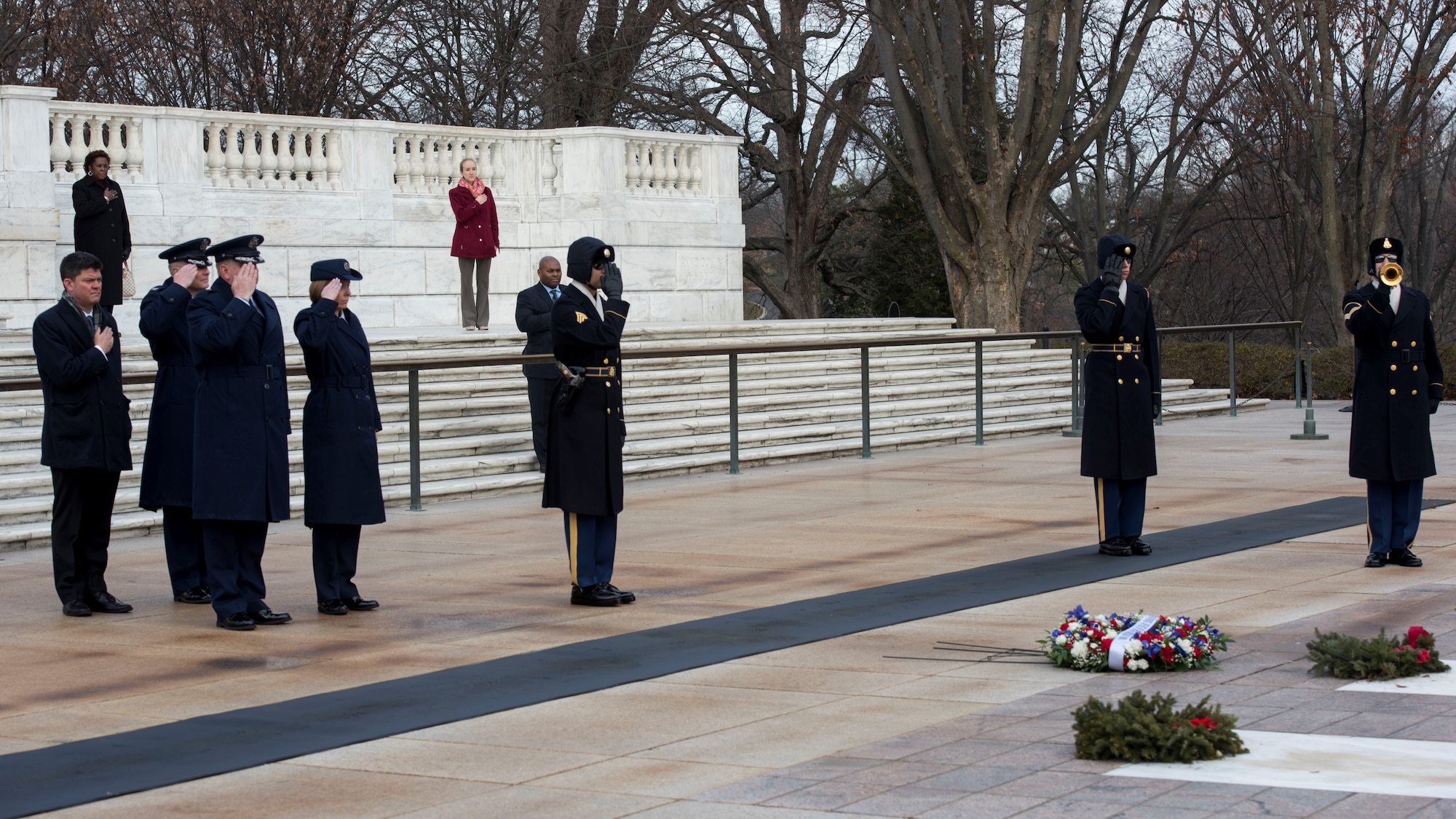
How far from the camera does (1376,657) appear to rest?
6.77 meters

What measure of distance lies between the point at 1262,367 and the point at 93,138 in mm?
17392

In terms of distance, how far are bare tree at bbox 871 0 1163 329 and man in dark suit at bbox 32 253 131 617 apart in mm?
18148

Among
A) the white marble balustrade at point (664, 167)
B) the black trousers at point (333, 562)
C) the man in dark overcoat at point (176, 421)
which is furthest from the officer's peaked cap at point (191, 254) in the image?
the white marble balustrade at point (664, 167)

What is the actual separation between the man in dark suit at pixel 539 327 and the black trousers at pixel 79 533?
5.15 meters

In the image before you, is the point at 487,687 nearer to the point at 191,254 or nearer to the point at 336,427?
the point at 336,427

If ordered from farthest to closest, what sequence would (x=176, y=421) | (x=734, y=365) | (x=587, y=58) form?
1. (x=587, y=58)
2. (x=734, y=365)
3. (x=176, y=421)

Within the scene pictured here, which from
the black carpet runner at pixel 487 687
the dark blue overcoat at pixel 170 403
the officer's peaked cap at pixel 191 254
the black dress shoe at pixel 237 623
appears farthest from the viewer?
the dark blue overcoat at pixel 170 403

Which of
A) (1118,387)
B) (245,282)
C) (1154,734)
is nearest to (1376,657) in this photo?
(1154,734)

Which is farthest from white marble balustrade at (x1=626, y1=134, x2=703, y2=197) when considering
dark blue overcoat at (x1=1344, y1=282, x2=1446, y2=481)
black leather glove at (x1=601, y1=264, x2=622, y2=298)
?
dark blue overcoat at (x1=1344, y1=282, x2=1446, y2=481)

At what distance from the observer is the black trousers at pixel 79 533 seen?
905 centimetres

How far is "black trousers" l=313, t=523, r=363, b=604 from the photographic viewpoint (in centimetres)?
903

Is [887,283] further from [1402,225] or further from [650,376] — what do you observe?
[650,376]

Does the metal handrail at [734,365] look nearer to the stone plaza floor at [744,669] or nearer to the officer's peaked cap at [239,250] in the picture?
the stone plaza floor at [744,669]

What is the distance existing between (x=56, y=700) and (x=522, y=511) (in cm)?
671
